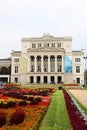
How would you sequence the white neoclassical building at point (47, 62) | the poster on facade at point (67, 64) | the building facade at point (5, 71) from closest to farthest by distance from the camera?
1. the white neoclassical building at point (47, 62)
2. the poster on facade at point (67, 64)
3. the building facade at point (5, 71)

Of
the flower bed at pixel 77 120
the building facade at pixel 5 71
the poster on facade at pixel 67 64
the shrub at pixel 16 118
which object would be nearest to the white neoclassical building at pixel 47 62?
the poster on facade at pixel 67 64

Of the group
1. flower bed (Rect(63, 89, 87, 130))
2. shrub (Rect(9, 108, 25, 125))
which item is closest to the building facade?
flower bed (Rect(63, 89, 87, 130))

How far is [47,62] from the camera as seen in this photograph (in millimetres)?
111750

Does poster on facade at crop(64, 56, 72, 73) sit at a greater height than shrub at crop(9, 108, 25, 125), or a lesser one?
greater

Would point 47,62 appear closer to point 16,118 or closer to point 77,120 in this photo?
point 16,118

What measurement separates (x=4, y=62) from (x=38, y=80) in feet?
77.4

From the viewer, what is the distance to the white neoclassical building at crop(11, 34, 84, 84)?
357 ft

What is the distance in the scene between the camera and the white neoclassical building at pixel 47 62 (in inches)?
4281

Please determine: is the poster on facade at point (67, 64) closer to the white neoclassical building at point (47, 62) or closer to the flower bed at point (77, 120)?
the white neoclassical building at point (47, 62)

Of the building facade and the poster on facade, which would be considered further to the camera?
the building facade

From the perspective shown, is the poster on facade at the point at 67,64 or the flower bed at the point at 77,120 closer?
the flower bed at the point at 77,120

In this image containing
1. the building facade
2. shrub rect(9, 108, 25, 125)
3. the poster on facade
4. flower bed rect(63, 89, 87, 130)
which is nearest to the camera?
flower bed rect(63, 89, 87, 130)

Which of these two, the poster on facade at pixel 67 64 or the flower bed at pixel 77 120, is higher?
the poster on facade at pixel 67 64

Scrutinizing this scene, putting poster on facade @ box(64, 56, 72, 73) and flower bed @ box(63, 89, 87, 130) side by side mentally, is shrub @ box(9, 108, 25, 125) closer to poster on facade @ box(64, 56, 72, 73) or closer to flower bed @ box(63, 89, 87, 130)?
flower bed @ box(63, 89, 87, 130)
